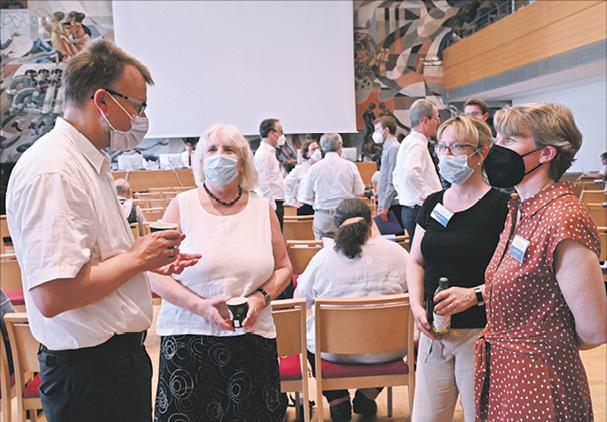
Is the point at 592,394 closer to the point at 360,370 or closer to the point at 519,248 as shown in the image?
the point at 360,370

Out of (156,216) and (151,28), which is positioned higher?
(151,28)

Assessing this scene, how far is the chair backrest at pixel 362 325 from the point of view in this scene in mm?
2713

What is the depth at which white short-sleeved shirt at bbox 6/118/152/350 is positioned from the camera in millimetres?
1425

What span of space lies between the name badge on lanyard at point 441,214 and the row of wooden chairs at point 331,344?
520mm

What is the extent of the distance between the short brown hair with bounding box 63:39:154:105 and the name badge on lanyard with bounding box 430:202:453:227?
1339 millimetres

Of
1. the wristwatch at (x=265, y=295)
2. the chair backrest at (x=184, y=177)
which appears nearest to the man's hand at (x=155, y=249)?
the wristwatch at (x=265, y=295)

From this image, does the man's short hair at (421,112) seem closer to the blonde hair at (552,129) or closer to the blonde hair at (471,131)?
the blonde hair at (471,131)

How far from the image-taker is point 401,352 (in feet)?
9.86

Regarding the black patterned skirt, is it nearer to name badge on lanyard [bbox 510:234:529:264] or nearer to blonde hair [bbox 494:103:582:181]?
name badge on lanyard [bbox 510:234:529:264]

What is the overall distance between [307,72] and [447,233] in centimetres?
1286

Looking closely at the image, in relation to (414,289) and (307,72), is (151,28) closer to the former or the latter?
(307,72)

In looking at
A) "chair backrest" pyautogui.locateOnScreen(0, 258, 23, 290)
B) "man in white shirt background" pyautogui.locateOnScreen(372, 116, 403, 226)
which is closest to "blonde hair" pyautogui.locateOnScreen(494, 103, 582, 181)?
"chair backrest" pyautogui.locateOnScreen(0, 258, 23, 290)

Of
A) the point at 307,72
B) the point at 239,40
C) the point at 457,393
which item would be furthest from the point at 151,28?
the point at 457,393

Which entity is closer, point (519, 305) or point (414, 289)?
point (519, 305)
